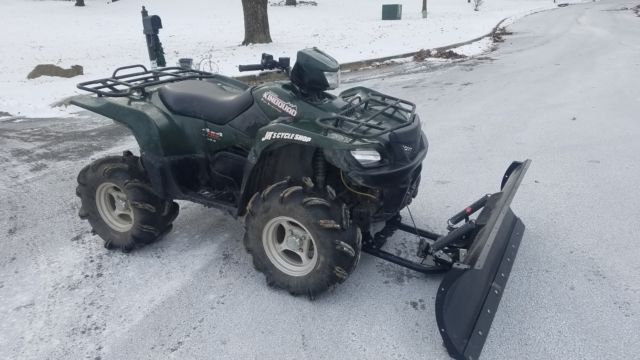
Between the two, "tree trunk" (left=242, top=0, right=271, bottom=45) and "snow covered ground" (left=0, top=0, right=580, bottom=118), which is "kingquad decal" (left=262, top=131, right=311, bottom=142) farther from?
"tree trunk" (left=242, top=0, right=271, bottom=45)

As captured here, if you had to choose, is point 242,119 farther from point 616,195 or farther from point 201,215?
point 616,195

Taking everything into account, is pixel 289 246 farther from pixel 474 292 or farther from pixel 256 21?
pixel 256 21

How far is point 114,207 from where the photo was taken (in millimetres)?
3900

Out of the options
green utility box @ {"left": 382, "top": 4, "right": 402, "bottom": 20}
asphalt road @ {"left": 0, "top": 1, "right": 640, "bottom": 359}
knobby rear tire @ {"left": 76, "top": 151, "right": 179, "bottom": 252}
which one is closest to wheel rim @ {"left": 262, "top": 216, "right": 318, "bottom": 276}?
asphalt road @ {"left": 0, "top": 1, "right": 640, "bottom": 359}

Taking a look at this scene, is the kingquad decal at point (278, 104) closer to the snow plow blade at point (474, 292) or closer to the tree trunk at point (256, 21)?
the snow plow blade at point (474, 292)

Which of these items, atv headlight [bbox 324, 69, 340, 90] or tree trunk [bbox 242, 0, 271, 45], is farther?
tree trunk [bbox 242, 0, 271, 45]

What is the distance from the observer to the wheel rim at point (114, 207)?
3762 millimetres

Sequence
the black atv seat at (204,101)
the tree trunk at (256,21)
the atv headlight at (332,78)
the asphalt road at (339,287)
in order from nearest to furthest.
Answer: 1. the asphalt road at (339,287)
2. the atv headlight at (332,78)
3. the black atv seat at (204,101)
4. the tree trunk at (256,21)

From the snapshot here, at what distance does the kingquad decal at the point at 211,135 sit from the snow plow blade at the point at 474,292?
1896 millimetres

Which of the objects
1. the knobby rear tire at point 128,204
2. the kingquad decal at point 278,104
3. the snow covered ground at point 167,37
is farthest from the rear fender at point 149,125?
the snow covered ground at point 167,37

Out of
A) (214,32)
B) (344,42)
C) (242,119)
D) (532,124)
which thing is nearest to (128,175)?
(242,119)

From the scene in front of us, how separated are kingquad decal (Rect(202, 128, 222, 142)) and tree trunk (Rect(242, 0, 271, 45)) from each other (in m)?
12.0

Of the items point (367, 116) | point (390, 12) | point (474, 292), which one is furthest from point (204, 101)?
point (390, 12)

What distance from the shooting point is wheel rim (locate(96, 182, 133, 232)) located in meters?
3.76
